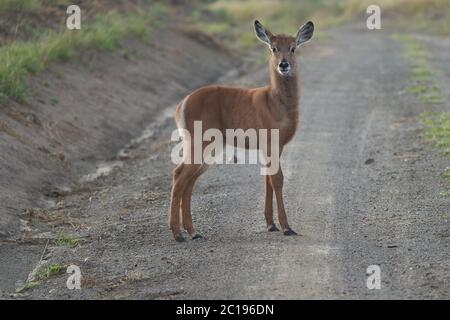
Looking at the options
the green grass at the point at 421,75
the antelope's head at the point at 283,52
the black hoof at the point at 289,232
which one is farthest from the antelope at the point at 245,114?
the green grass at the point at 421,75

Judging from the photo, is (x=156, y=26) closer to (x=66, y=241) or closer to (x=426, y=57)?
(x=426, y=57)

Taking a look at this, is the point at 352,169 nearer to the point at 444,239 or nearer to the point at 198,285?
the point at 444,239

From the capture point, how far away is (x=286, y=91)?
10195mm

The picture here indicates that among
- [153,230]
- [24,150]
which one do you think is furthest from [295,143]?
[153,230]

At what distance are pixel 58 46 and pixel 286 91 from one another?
9372mm

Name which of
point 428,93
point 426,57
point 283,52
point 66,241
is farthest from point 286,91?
point 426,57

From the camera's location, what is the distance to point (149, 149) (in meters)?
16.1

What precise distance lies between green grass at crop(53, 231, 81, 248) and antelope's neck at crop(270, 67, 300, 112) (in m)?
2.51

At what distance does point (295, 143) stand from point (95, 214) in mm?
4517

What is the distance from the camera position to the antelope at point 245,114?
10.1 meters

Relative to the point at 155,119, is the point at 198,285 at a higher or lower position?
lower

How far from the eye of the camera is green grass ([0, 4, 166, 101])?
15.5 metres

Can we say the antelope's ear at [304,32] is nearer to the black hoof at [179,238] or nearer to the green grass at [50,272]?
the black hoof at [179,238]
